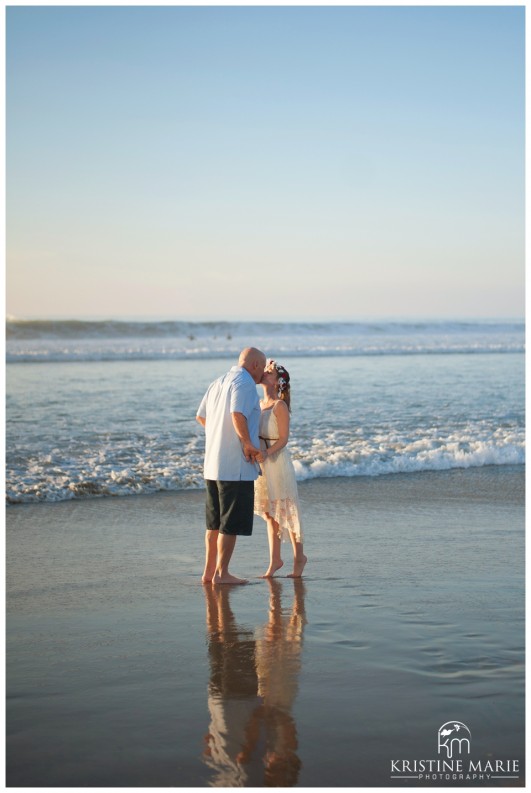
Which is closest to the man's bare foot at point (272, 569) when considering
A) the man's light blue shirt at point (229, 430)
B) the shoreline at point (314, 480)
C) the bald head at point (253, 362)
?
the man's light blue shirt at point (229, 430)

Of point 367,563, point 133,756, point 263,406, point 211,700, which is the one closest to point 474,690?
point 211,700

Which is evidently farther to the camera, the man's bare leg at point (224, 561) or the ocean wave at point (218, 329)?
the ocean wave at point (218, 329)

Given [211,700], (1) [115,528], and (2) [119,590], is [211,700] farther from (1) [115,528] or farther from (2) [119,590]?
(1) [115,528]

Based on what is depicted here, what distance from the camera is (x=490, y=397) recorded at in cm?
1905

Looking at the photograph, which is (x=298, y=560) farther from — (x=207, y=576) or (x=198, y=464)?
(x=198, y=464)

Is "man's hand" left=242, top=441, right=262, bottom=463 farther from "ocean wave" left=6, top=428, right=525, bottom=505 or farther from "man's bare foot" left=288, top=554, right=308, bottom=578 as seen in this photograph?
"ocean wave" left=6, top=428, right=525, bottom=505

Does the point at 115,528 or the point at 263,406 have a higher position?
the point at 263,406

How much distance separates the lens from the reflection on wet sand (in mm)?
3729

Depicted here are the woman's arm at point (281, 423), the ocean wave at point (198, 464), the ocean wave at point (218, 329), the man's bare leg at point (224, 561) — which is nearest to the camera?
the man's bare leg at point (224, 561)

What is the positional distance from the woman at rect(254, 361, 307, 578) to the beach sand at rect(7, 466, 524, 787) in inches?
10.8

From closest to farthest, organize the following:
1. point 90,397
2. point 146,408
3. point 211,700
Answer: point 211,700 → point 146,408 → point 90,397

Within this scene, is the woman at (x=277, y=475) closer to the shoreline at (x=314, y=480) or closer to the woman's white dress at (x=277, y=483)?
the woman's white dress at (x=277, y=483)

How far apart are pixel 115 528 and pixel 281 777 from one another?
505 centimetres

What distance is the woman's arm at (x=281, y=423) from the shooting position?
673 cm
